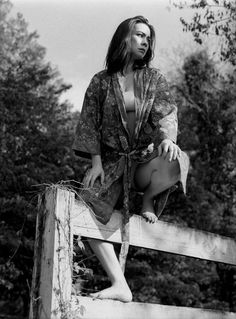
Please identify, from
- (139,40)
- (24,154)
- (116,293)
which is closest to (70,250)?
(116,293)

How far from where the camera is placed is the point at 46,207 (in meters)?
2.91

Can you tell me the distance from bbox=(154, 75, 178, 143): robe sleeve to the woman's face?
0.20m

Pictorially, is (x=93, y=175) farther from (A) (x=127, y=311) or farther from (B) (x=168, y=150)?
(A) (x=127, y=311)

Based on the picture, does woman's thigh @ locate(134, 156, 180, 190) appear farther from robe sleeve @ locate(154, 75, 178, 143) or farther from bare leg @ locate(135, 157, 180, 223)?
robe sleeve @ locate(154, 75, 178, 143)

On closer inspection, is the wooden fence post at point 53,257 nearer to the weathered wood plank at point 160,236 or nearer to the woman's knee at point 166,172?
the weathered wood plank at point 160,236

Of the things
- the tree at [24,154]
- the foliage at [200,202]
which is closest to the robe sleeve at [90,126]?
the tree at [24,154]

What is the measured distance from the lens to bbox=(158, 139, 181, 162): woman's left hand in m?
3.22

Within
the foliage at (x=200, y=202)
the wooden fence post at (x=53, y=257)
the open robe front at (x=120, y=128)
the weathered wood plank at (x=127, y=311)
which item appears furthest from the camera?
the foliage at (x=200, y=202)

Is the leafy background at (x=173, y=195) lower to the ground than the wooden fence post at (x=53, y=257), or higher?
higher

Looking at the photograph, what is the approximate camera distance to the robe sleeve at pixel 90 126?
3.50m

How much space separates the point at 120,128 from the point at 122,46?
53 cm

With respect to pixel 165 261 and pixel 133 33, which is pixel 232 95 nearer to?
pixel 165 261

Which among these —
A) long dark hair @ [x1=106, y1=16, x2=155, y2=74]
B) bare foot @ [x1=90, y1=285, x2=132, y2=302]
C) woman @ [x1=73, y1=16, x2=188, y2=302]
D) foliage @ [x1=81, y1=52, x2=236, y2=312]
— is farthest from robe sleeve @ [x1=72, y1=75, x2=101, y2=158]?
foliage @ [x1=81, y1=52, x2=236, y2=312]

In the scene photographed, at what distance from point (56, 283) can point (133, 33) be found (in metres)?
1.64
